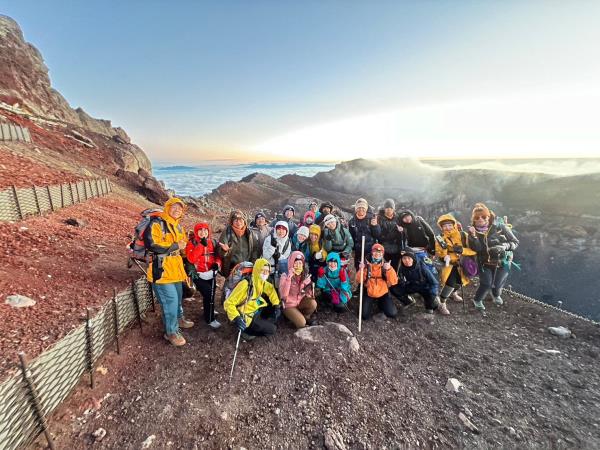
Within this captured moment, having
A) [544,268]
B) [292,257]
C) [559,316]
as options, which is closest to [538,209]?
[544,268]

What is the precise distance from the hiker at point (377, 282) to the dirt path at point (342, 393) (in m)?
0.64

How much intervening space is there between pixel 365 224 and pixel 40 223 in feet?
34.5

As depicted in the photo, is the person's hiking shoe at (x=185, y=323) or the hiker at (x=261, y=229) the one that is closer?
the person's hiking shoe at (x=185, y=323)

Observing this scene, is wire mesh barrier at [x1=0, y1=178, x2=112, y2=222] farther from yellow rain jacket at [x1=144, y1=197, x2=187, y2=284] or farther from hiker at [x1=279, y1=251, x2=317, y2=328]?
hiker at [x1=279, y1=251, x2=317, y2=328]

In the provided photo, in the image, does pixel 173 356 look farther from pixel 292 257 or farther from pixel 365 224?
pixel 365 224

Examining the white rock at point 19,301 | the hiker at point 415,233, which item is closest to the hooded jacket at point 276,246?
the hiker at point 415,233

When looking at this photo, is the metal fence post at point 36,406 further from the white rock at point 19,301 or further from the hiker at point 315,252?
the hiker at point 315,252

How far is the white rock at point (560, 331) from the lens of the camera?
6.22 m

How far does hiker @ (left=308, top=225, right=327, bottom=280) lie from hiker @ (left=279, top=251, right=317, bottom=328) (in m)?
0.84

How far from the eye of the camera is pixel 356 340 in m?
5.54

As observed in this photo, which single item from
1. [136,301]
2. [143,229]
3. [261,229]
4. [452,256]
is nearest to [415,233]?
[452,256]

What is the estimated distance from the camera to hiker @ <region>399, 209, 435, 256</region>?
7578mm

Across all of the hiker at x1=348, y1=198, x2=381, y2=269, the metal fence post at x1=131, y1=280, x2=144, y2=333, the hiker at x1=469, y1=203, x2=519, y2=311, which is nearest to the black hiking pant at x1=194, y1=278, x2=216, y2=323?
the metal fence post at x1=131, y1=280, x2=144, y2=333

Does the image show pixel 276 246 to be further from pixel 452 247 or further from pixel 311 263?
pixel 452 247
